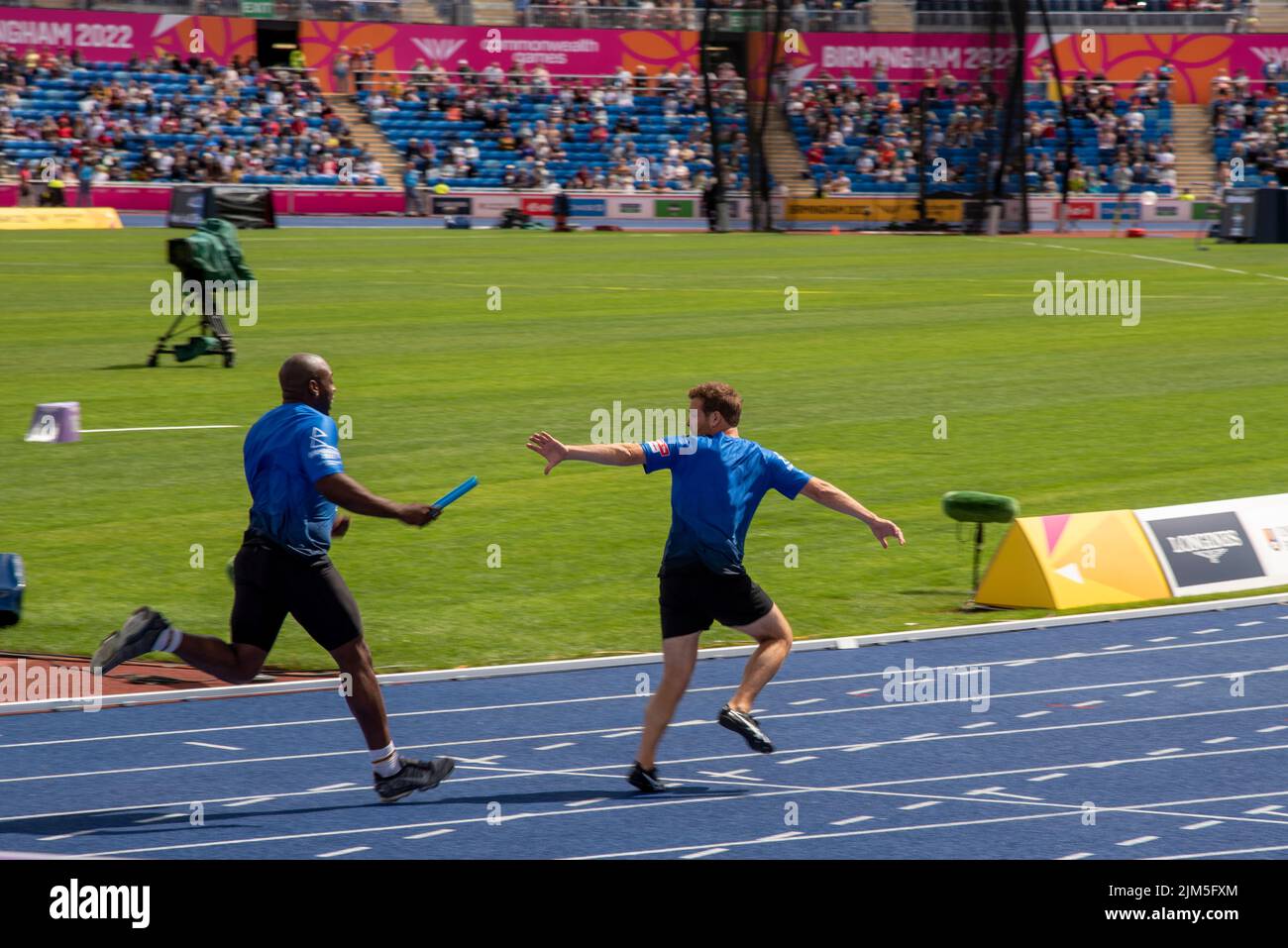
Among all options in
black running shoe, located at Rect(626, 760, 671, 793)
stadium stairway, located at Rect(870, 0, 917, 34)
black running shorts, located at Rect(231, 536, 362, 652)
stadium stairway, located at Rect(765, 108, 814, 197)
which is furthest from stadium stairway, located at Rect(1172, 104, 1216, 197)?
black running shorts, located at Rect(231, 536, 362, 652)

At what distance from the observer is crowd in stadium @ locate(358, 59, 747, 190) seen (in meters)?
65.1

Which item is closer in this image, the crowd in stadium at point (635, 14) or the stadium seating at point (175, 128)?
the stadium seating at point (175, 128)

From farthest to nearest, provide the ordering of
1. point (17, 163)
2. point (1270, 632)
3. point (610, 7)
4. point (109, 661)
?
1. point (610, 7)
2. point (17, 163)
3. point (1270, 632)
4. point (109, 661)

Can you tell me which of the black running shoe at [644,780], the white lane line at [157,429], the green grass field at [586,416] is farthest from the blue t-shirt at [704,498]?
the white lane line at [157,429]

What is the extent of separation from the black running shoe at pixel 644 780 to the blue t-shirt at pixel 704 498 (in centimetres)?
94

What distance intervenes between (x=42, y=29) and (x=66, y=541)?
54.5 metres

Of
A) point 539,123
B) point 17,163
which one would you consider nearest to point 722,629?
point 17,163

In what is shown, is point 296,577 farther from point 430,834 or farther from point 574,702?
point 574,702

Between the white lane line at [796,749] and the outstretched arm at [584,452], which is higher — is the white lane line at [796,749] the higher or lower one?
the lower one

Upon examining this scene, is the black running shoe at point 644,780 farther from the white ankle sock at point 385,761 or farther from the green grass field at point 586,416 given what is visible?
the green grass field at point 586,416

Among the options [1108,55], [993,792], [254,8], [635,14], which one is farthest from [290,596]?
[1108,55]

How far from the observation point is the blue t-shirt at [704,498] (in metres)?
8.59
